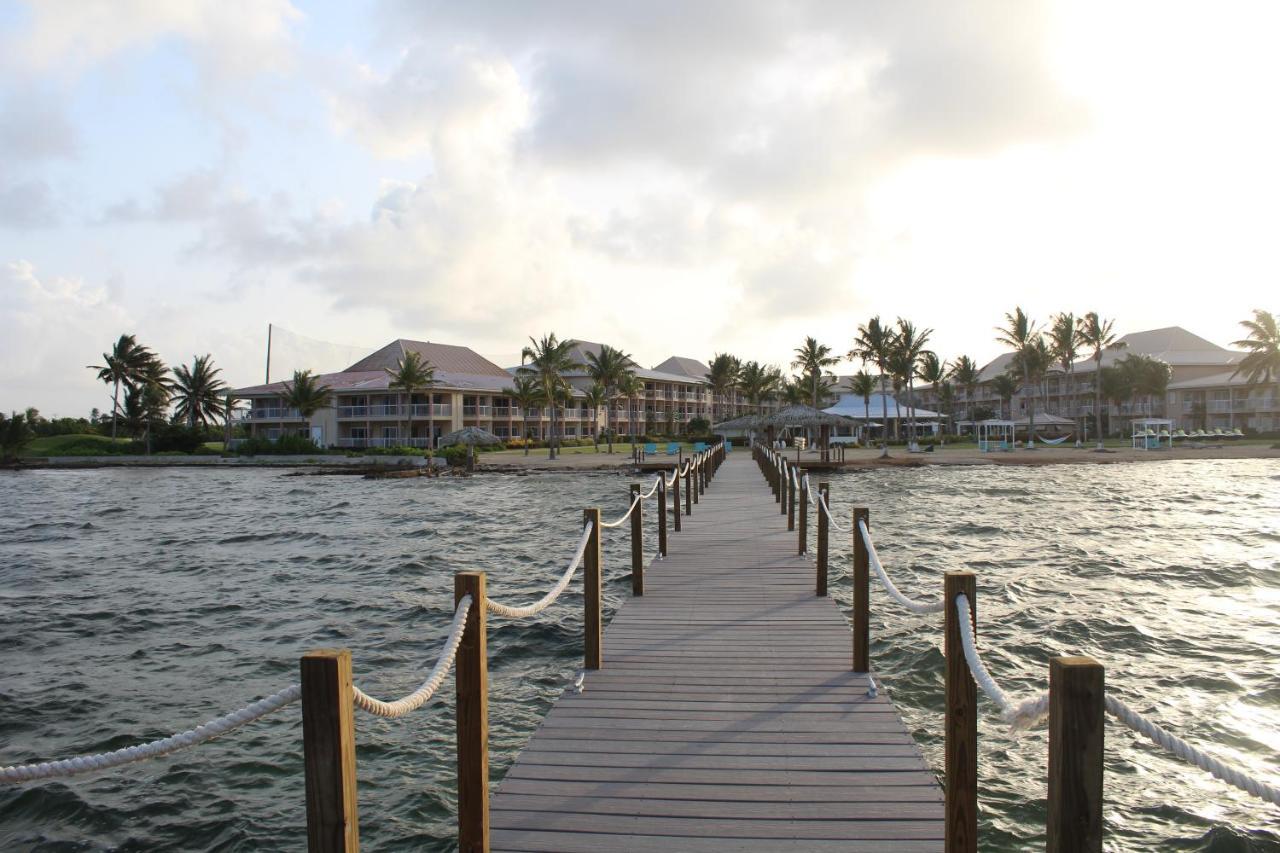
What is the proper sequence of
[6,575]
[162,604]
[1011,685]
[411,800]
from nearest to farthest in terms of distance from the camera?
[411,800] < [1011,685] < [162,604] < [6,575]

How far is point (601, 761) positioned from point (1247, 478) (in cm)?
4057

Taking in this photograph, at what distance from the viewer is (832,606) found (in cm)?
915

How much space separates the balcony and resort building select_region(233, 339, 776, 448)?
9 centimetres

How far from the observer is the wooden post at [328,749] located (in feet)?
9.02

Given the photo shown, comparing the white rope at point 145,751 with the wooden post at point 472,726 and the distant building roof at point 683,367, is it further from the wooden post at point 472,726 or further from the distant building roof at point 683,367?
the distant building roof at point 683,367

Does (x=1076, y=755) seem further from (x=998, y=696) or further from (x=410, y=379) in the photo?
(x=410, y=379)

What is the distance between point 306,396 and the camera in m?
65.9

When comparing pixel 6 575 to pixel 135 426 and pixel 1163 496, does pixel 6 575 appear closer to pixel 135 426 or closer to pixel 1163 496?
pixel 1163 496

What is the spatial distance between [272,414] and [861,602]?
250ft

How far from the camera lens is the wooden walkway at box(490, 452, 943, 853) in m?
4.21

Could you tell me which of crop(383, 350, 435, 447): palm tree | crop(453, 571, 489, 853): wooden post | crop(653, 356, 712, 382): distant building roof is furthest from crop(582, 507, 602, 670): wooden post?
crop(653, 356, 712, 382): distant building roof

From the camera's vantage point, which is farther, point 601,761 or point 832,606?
point 832,606

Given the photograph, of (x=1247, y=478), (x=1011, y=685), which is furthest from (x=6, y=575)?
(x=1247, y=478)

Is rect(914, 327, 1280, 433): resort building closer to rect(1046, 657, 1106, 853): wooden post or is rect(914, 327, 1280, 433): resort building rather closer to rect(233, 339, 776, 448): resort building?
rect(233, 339, 776, 448): resort building
